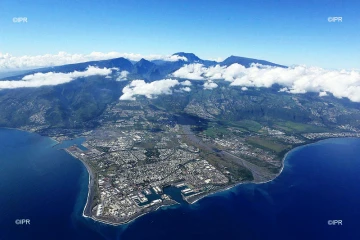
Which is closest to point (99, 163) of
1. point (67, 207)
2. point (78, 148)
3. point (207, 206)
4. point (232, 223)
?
point (78, 148)

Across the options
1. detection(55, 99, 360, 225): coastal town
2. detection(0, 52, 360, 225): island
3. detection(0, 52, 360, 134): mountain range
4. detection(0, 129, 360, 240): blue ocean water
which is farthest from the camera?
detection(0, 52, 360, 134): mountain range

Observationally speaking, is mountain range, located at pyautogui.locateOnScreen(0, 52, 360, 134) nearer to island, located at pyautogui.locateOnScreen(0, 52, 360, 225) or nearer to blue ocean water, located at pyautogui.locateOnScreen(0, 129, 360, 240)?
island, located at pyautogui.locateOnScreen(0, 52, 360, 225)

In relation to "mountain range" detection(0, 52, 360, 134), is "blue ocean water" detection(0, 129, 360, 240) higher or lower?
lower

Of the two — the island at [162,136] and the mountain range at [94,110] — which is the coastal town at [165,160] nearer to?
the island at [162,136]

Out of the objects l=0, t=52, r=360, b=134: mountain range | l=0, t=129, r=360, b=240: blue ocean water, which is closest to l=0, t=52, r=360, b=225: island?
l=0, t=52, r=360, b=134: mountain range

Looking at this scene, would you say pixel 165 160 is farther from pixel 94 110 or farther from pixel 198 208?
pixel 94 110

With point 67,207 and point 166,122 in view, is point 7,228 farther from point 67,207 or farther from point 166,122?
point 166,122

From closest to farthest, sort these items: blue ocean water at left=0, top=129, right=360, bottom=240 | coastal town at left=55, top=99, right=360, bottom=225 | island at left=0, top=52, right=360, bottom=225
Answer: blue ocean water at left=0, top=129, right=360, bottom=240 < coastal town at left=55, top=99, right=360, bottom=225 < island at left=0, top=52, right=360, bottom=225

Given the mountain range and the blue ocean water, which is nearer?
the blue ocean water

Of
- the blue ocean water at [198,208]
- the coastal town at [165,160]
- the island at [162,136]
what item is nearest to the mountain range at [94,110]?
the island at [162,136]
